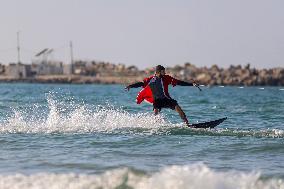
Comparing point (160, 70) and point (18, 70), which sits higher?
point (18, 70)

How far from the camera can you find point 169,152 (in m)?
12.8

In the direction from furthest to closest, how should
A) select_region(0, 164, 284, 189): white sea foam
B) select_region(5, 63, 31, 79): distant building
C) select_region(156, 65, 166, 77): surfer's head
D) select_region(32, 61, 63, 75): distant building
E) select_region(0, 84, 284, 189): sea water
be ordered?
select_region(32, 61, 63, 75): distant building → select_region(5, 63, 31, 79): distant building → select_region(156, 65, 166, 77): surfer's head → select_region(0, 84, 284, 189): sea water → select_region(0, 164, 284, 189): white sea foam

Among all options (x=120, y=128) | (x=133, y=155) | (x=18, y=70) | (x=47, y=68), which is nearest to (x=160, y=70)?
(x=120, y=128)

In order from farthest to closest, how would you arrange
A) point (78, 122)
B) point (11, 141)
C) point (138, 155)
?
point (78, 122) → point (11, 141) → point (138, 155)

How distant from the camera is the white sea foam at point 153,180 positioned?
962 cm

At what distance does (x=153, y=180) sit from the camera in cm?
989

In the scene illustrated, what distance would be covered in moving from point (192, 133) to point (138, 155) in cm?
339

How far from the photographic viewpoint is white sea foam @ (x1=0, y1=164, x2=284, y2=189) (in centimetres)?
962

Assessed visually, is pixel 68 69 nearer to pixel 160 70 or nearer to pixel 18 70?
pixel 18 70

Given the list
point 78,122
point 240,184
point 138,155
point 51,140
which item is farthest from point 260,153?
point 78,122

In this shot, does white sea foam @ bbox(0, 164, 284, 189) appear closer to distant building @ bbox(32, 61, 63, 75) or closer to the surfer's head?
the surfer's head

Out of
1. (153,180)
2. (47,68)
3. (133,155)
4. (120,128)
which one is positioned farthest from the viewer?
(47,68)

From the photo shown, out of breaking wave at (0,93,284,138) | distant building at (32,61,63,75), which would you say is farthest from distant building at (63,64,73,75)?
breaking wave at (0,93,284,138)

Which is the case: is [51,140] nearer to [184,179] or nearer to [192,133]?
[192,133]
